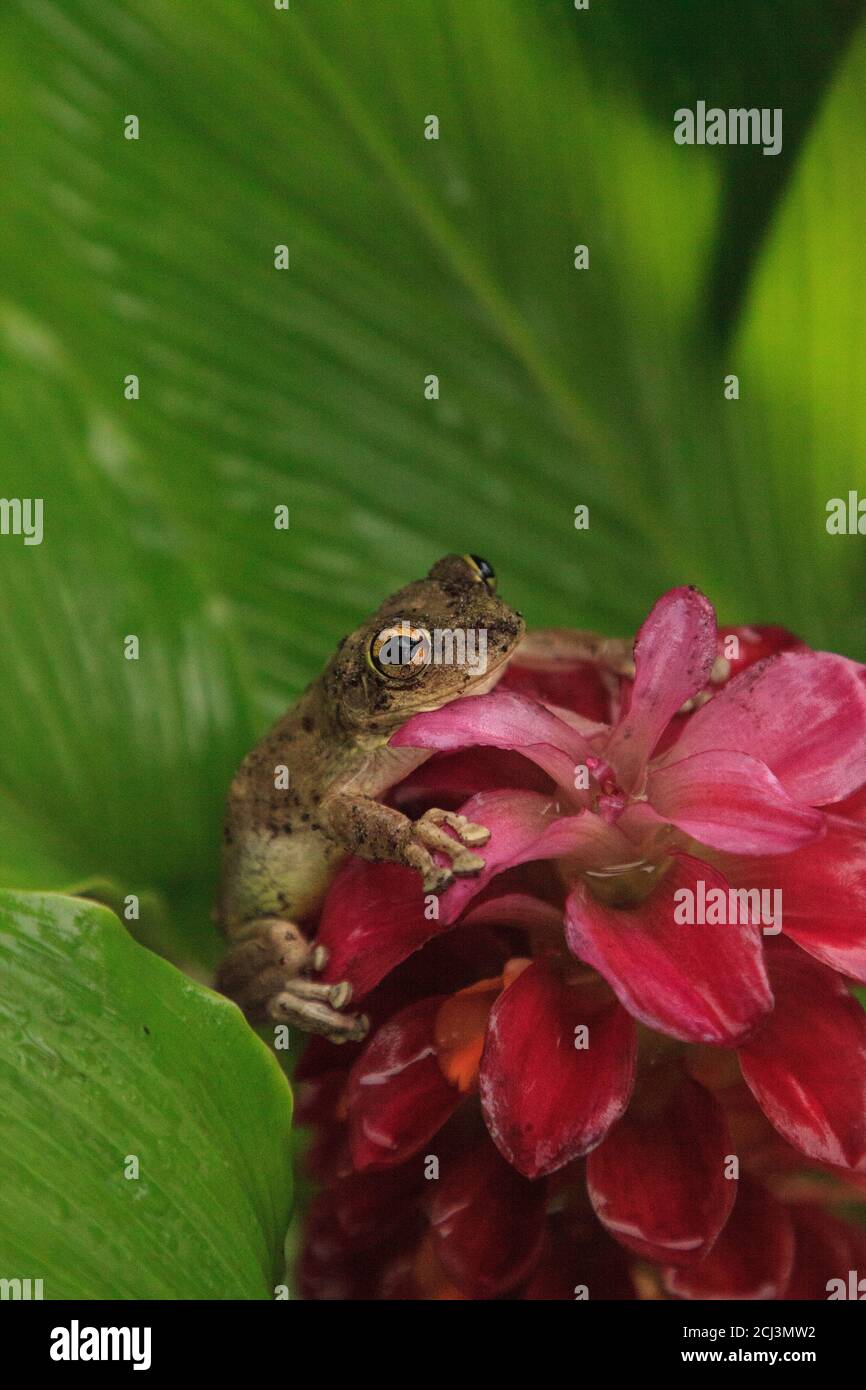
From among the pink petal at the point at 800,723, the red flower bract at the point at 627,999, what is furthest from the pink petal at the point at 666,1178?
the pink petal at the point at 800,723

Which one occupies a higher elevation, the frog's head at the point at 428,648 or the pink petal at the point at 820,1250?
the frog's head at the point at 428,648

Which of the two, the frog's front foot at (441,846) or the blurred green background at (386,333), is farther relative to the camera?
the blurred green background at (386,333)

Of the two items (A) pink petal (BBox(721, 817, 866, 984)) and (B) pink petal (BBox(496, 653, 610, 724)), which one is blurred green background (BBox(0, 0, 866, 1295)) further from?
(A) pink petal (BBox(721, 817, 866, 984))

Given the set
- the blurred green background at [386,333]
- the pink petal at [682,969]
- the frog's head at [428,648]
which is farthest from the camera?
the blurred green background at [386,333]

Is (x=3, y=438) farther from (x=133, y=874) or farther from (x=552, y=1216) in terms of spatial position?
(x=552, y=1216)

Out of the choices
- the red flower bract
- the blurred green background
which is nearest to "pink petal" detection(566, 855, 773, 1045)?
the red flower bract

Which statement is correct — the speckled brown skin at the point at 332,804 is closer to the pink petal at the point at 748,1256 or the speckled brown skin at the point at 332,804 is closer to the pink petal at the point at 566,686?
the pink petal at the point at 566,686
